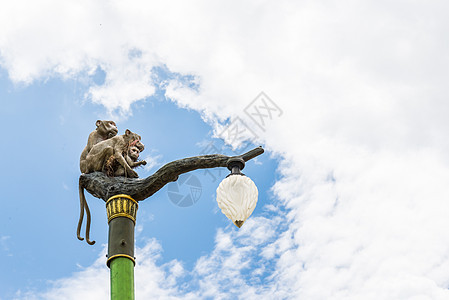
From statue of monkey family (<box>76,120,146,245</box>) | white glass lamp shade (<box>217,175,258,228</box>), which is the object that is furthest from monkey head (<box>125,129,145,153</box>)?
white glass lamp shade (<box>217,175,258,228</box>)

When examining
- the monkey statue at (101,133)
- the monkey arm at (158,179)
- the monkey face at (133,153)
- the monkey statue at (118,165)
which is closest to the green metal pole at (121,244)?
the monkey arm at (158,179)

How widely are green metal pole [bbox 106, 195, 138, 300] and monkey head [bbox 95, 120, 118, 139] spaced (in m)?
1.18

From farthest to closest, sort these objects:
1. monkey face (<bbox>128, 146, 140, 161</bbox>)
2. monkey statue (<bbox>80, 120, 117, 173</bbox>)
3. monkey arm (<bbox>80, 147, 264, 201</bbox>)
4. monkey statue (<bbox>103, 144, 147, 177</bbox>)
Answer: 1. monkey statue (<bbox>80, 120, 117, 173</bbox>)
2. monkey face (<bbox>128, 146, 140, 161</bbox>)
3. monkey statue (<bbox>103, 144, 147, 177</bbox>)
4. monkey arm (<bbox>80, 147, 264, 201</bbox>)

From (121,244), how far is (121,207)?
0.42 m

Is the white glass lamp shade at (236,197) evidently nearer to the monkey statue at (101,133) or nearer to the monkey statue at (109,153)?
the monkey statue at (109,153)

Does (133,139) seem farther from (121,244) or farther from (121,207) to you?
(121,244)

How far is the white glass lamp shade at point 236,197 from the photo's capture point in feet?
17.0

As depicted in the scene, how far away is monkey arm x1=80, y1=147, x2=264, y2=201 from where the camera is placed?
5.55m

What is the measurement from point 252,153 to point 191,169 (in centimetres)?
63

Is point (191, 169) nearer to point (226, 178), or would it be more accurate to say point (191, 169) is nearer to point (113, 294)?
point (226, 178)

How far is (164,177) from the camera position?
560 centimetres

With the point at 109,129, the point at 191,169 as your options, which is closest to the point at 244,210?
the point at 191,169

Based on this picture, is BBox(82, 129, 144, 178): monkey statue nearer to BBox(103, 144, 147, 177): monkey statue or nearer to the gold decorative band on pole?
BBox(103, 144, 147, 177): monkey statue

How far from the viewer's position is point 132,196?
562cm
